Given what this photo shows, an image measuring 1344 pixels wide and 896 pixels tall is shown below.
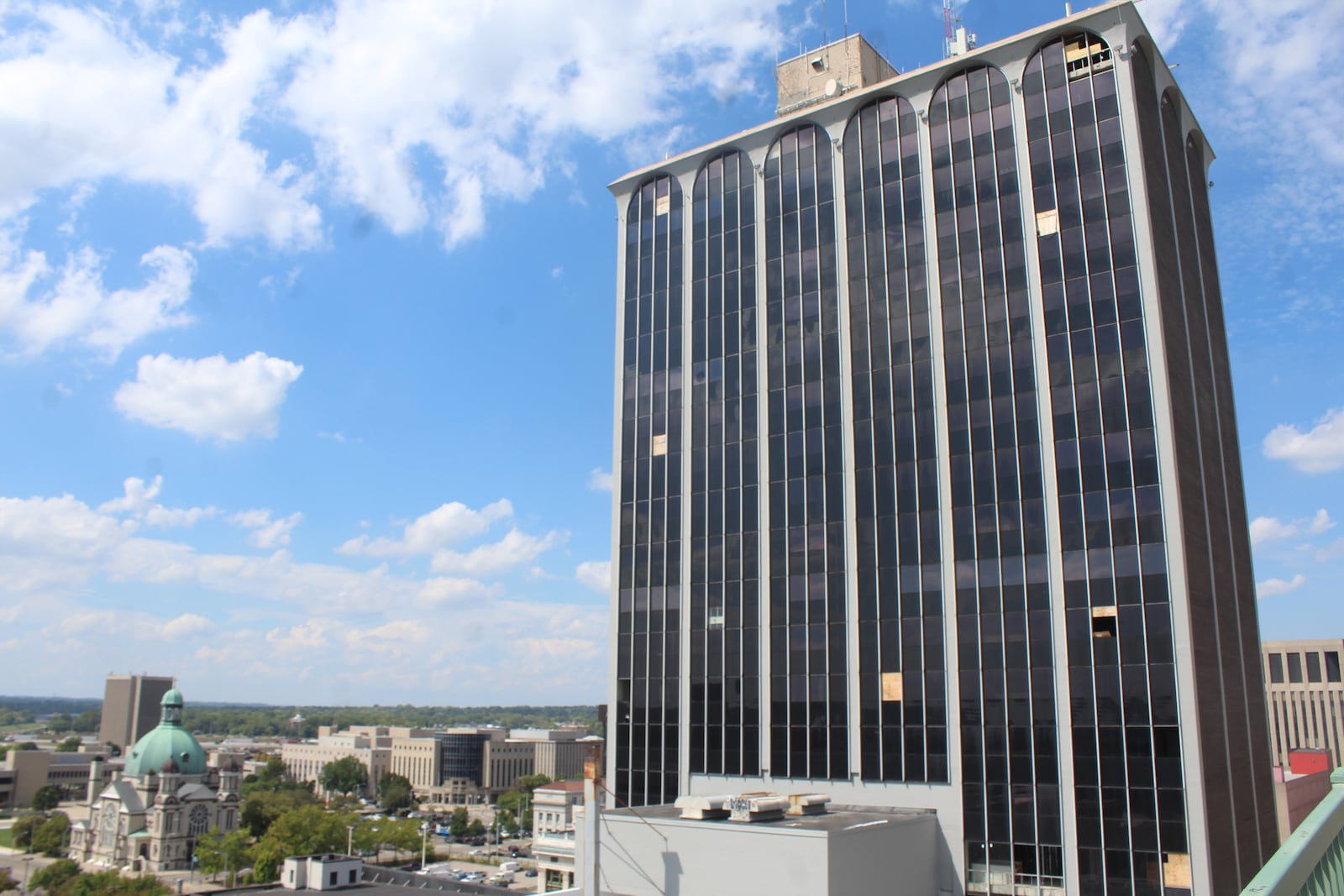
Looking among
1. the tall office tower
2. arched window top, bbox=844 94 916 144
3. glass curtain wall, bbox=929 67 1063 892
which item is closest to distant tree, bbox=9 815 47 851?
the tall office tower

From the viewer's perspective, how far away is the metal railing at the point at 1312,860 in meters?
6.93

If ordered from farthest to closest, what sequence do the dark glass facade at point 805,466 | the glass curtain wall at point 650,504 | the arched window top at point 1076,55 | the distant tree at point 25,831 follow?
the distant tree at point 25,831 < the glass curtain wall at point 650,504 < the dark glass facade at point 805,466 < the arched window top at point 1076,55

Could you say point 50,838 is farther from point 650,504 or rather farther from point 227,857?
point 650,504

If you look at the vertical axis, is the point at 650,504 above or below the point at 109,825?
above

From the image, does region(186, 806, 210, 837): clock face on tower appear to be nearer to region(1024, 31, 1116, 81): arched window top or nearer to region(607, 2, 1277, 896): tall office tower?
region(607, 2, 1277, 896): tall office tower

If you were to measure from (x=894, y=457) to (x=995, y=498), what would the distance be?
6365 mm

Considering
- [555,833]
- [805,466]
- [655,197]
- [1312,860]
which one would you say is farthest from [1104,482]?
[555,833]

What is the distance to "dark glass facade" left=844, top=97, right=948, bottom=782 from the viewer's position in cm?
5275

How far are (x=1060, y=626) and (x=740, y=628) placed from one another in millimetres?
19104

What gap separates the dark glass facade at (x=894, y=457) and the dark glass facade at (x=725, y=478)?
7.30 metres

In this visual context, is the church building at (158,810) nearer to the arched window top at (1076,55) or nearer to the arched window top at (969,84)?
the arched window top at (969,84)

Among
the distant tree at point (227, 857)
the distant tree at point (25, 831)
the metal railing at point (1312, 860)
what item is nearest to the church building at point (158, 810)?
the distant tree at point (25, 831)

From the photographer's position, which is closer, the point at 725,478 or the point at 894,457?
the point at 894,457

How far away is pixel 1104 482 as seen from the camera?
4931 cm
